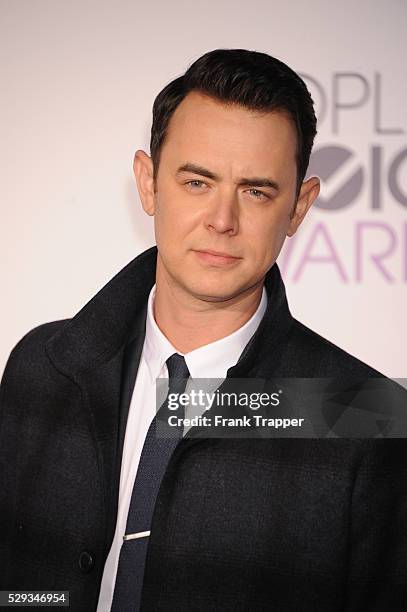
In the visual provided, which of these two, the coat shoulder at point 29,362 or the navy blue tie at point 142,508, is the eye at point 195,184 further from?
the coat shoulder at point 29,362

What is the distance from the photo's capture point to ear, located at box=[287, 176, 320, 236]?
6.93 feet

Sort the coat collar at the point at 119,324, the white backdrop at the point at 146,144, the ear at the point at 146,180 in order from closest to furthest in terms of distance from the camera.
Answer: the coat collar at the point at 119,324, the ear at the point at 146,180, the white backdrop at the point at 146,144

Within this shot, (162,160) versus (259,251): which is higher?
(162,160)

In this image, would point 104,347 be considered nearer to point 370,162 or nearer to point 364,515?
point 364,515

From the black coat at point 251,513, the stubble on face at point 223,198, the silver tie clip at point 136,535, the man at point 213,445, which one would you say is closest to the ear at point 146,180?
the man at point 213,445

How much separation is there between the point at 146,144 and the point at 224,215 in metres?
0.69

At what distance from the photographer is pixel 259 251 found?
6.46 feet

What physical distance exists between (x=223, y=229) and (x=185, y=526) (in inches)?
24.5

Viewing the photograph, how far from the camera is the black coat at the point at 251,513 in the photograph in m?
1.89

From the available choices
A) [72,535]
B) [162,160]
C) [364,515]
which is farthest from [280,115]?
[72,535]

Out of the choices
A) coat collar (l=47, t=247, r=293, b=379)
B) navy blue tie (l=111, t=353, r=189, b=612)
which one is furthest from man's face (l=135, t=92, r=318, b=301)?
navy blue tie (l=111, t=353, r=189, b=612)

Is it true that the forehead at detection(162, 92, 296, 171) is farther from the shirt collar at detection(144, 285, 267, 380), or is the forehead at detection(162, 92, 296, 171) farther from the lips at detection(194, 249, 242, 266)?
the shirt collar at detection(144, 285, 267, 380)

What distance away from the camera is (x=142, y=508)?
1.96 metres

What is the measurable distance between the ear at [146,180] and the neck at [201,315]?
17 centimetres
